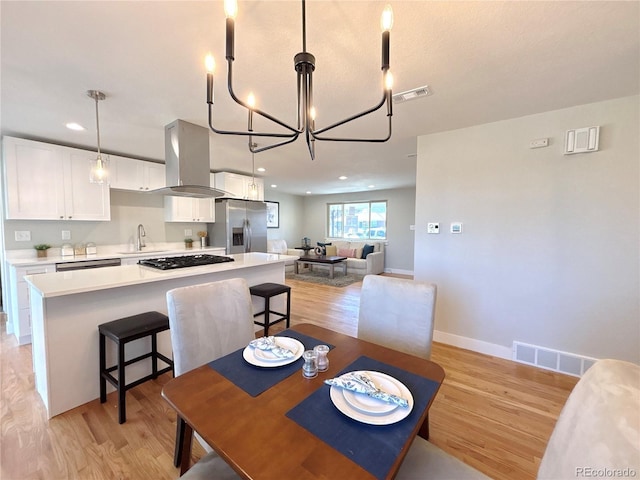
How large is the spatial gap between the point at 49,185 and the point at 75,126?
99 cm

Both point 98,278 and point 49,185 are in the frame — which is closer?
point 98,278

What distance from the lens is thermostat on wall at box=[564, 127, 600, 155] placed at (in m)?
2.19

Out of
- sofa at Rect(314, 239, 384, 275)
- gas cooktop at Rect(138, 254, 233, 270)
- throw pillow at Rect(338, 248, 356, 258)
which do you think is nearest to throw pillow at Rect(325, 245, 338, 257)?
sofa at Rect(314, 239, 384, 275)

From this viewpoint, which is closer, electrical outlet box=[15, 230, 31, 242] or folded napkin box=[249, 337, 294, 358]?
folded napkin box=[249, 337, 294, 358]

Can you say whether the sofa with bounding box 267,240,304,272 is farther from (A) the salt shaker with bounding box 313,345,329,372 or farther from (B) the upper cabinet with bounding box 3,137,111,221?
(A) the salt shaker with bounding box 313,345,329,372

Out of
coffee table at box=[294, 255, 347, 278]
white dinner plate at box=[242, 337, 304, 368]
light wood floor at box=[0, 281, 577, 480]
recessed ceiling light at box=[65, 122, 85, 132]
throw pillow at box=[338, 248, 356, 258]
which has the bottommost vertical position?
light wood floor at box=[0, 281, 577, 480]

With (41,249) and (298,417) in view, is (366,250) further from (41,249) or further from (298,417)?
(298,417)

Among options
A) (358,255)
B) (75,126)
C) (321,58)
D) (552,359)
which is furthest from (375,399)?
(358,255)

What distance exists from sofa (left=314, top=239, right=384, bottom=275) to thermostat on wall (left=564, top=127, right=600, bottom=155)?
185 inches

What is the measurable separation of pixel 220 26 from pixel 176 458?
2.35 m

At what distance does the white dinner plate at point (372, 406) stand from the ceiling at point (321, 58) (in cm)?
169

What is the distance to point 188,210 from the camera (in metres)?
4.59

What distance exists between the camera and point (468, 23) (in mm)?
1348

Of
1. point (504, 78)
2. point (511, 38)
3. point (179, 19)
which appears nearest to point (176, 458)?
point (179, 19)
